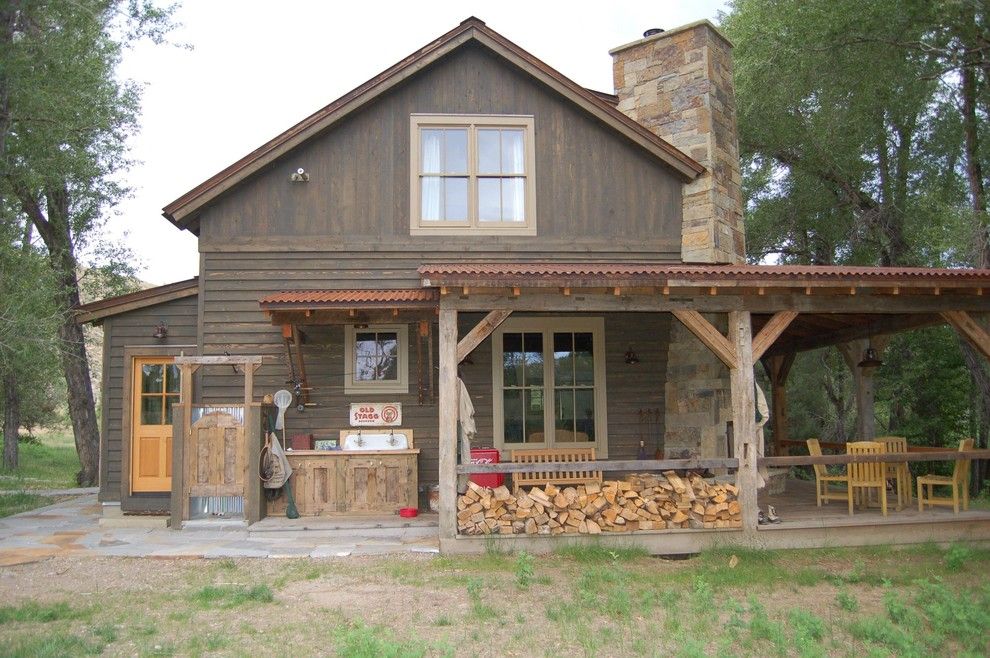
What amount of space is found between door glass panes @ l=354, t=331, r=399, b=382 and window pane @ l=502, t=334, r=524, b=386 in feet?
4.81

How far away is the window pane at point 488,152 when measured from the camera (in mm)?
10953

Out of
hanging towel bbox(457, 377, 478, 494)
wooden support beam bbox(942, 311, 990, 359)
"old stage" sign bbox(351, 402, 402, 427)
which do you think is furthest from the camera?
"old stage" sign bbox(351, 402, 402, 427)

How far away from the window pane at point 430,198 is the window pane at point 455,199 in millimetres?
109

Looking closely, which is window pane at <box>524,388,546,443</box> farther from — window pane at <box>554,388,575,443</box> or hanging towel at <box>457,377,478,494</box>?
hanging towel at <box>457,377,478,494</box>

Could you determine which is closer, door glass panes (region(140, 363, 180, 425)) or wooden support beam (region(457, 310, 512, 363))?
wooden support beam (region(457, 310, 512, 363))

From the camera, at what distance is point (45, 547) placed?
28.3ft

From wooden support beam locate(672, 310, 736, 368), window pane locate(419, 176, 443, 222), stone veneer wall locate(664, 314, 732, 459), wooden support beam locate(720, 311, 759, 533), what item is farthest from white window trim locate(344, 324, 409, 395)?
wooden support beam locate(720, 311, 759, 533)

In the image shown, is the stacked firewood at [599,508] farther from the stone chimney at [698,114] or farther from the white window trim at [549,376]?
the stone chimney at [698,114]

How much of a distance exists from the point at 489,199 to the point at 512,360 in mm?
2239

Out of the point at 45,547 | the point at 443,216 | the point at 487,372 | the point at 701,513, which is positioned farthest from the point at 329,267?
the point at 701,513

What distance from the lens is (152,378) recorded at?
11219 millimetres

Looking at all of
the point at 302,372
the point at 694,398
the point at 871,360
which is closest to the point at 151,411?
the point at 302,372

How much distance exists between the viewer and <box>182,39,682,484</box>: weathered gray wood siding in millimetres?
10531

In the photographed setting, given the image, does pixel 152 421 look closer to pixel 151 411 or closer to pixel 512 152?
pixel 151 411
